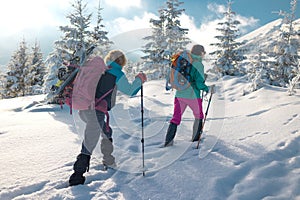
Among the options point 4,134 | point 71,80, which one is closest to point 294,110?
point 71,80

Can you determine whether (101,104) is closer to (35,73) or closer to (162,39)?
(162,39)

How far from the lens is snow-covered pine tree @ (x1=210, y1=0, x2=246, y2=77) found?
79.1 feet

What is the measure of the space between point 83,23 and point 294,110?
13.4m

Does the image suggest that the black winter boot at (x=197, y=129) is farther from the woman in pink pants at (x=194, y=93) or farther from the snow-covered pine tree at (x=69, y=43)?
the snow-covered pine tree at (x=69, y=43)

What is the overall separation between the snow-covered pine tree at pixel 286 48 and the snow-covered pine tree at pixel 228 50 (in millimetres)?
4013

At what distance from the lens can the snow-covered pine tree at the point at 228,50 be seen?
2411cm

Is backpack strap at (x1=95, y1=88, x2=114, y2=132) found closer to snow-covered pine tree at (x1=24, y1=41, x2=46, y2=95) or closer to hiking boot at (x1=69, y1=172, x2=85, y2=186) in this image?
hiking boot at (x1=69, y1=172, x2=85, y2=186)

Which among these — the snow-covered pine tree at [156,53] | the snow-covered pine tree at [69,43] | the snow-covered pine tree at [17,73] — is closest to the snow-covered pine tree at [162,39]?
the snow-covered pine tree at [156,53]

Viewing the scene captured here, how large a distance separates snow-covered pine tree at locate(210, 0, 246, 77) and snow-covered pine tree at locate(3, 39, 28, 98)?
24163mm

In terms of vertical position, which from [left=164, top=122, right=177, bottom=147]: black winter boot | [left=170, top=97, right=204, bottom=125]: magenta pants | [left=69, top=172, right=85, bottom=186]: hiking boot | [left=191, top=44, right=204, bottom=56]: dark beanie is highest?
[left=191, top=44, right=204, bottom=56]: dark beanie

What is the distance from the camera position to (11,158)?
4.65 meters

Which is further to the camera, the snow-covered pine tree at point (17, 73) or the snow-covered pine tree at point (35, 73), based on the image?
the snow-covered pine tree at point (17, 73)

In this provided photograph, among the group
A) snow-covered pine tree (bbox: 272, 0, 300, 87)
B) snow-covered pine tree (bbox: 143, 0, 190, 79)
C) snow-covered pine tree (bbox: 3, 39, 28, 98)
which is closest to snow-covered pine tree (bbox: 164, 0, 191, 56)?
snow-covered pine tree (bbox: 143, 0, 190, 79)

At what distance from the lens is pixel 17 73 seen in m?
29.0
